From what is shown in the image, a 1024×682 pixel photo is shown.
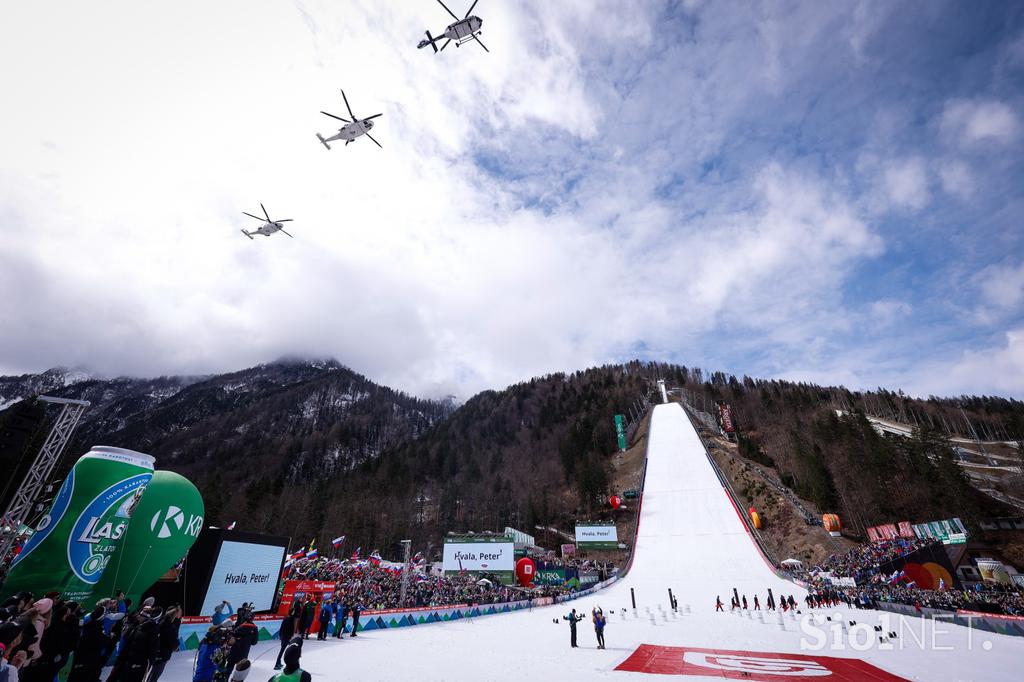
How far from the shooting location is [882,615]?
930 inches

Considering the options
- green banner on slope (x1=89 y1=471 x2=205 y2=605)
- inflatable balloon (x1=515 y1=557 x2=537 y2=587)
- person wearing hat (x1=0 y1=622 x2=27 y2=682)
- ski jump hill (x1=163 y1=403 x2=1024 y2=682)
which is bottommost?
ski jump hill (x1=163 y1=403 x2=1024 y2=682)

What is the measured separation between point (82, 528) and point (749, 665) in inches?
790

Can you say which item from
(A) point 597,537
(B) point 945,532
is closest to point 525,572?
(A) point 597,537

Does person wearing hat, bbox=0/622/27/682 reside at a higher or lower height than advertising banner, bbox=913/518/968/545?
lower

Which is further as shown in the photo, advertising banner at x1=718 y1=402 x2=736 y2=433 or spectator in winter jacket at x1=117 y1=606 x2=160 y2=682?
advertising banner at x1=718 y1=402 x2=736 y2=433

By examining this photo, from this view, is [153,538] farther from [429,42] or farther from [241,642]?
[429,42]

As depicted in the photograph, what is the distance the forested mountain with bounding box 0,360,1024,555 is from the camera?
194 ft

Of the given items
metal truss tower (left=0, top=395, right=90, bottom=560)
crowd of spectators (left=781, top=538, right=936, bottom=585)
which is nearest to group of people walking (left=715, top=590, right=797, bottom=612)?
crowd of spectators (left=781, top=538, right=936, bottom=585)

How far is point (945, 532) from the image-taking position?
132 feet

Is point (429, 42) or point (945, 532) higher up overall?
point (429, 42)

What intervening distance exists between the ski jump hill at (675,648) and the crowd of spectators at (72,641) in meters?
2.58

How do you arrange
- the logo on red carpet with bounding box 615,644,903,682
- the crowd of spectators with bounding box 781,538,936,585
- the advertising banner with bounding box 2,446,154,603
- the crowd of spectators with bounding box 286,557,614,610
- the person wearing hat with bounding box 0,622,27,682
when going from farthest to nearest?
the crowd of spectators with bounding box 781,538,936,585, the crowd of spectators with bounding box 286,557,614,610, the advertising banner with bounding box 2,446,154,603, the logo on red carpet with bounding box 615,644,903,682, the person wearing hat with bounding box 0,622,27,682

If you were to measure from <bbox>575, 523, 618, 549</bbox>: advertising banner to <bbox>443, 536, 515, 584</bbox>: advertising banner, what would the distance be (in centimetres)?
1750

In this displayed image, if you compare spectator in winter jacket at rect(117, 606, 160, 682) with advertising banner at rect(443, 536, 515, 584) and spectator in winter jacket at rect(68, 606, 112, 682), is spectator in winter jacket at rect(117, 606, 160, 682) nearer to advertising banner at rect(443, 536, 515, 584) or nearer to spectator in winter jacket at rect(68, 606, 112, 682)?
spectator in winter jacket at rect(68, 606, 112, 682)
